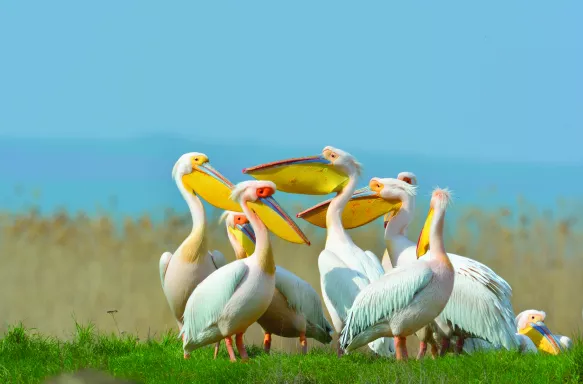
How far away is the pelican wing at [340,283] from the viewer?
29.1ft

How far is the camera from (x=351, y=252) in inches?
367

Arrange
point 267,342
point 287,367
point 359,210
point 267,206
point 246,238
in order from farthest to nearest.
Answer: point 359,210, point 246,238, point 267,342, point 267,206, point 287,367

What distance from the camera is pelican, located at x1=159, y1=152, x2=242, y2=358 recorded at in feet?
31.6

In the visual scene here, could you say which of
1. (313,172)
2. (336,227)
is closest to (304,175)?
(313,172)

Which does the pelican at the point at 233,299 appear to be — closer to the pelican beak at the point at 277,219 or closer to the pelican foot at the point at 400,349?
the pelican beak at the point at 277,219

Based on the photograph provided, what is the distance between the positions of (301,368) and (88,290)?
4793 millimetres

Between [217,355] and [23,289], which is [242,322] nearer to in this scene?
[217,355]

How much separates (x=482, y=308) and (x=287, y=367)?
80.5 inches

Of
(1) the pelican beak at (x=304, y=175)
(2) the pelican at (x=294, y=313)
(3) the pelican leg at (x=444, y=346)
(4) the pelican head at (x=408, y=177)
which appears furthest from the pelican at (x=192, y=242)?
(3) the pelican leg at (x=444, y=346)

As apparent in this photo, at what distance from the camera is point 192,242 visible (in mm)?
9625

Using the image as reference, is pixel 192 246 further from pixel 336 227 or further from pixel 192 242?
pixel 336 227

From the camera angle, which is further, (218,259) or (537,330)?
(537,330)

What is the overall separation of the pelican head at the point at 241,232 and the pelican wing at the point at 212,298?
1454 millimetres

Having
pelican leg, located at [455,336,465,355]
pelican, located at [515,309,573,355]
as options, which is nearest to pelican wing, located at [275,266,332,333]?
pelican leg, located at [455,336,465,355]
